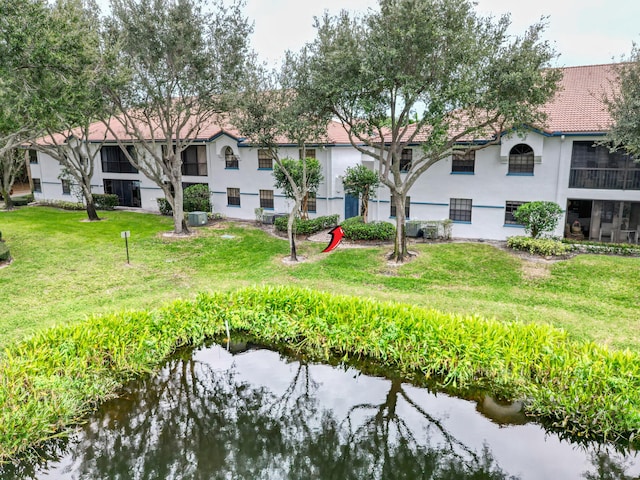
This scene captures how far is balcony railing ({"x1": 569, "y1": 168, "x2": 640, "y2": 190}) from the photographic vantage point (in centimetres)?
1795

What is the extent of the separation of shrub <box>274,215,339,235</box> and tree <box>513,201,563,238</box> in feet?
29.9

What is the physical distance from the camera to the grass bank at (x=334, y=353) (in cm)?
791

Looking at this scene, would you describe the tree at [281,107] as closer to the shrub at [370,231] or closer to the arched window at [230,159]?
the shrub at [370,231]

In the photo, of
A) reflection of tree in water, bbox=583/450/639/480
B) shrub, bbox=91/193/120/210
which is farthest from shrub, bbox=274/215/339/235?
shrub, bbox=91/193/120/210

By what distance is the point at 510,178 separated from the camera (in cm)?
1961

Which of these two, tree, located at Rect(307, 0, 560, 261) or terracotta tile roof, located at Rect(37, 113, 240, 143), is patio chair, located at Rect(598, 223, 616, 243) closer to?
tree, located at Rect(307, 0, 560, 261)

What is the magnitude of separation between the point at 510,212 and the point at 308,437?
622 inches

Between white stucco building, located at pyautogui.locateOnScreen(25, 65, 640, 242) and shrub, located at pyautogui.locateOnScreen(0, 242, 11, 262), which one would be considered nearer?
shrub, located at pyautogui.locateOnScreen(0, 242, 11, 262)

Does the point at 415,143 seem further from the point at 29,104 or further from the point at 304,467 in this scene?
the point at 304,467

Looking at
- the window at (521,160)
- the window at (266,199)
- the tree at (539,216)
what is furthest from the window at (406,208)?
the window at (266,199)

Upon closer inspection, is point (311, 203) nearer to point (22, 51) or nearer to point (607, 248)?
point (607, 248)

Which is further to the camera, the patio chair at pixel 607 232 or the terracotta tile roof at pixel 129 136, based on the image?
the terracotta tile roof at pixel 129 136

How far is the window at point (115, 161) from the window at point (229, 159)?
8148 mm

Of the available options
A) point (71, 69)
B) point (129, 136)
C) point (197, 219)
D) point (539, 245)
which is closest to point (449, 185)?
point (539, 245)
